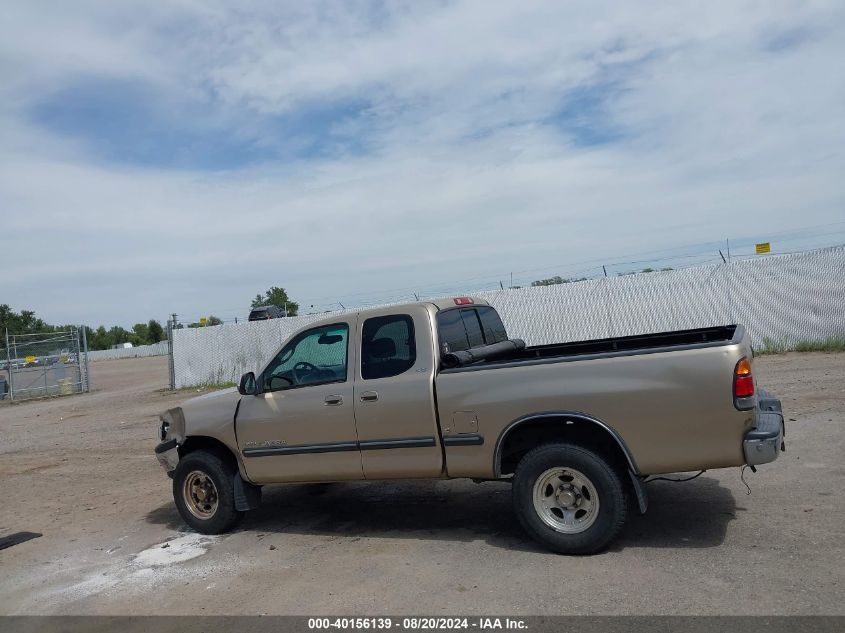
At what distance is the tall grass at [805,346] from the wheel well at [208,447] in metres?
14.4

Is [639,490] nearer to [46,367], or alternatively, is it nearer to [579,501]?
[579,501]

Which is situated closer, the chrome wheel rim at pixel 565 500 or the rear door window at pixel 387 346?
the chrome wheel rim at pixel 565 500

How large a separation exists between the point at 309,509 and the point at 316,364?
188 centimetres

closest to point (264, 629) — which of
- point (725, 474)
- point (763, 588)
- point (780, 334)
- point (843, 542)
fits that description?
point (763, 588)

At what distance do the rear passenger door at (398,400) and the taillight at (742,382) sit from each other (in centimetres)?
223

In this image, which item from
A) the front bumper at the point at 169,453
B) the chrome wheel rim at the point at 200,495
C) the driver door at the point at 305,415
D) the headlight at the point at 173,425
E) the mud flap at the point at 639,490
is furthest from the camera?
the front bumper at the point at 169,453

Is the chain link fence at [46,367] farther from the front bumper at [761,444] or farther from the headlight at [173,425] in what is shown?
the front bumper at [761,444]

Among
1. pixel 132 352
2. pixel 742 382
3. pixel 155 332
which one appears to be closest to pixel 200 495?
pixel 742 382

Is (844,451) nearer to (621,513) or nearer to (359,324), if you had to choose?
(621,513)

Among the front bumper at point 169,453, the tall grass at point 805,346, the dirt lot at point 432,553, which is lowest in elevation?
the dirt lot at point 432,553

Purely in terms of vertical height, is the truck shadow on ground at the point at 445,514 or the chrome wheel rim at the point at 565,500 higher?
the chrome wheel rim at the point at 565,500

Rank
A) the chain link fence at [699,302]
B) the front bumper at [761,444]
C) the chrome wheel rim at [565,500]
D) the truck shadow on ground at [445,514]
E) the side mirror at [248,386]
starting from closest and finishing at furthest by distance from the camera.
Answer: the front bumper at [761,444] → the chrome wheel rim at [565,500] → the truck shadow on ground at [445,514] → the side mirror at [248,386] → the chain link fence at [699,302]

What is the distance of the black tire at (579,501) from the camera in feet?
17.8

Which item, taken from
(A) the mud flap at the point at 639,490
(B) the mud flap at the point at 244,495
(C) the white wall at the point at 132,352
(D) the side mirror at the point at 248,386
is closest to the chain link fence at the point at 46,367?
(B) the mud flap at the point at 244,495
